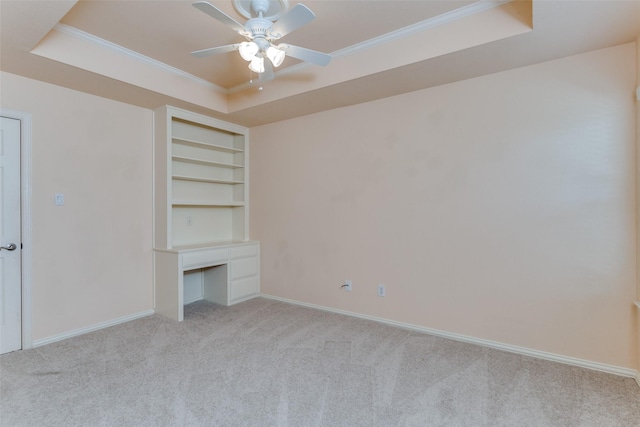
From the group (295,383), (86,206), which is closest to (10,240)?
(86,206)

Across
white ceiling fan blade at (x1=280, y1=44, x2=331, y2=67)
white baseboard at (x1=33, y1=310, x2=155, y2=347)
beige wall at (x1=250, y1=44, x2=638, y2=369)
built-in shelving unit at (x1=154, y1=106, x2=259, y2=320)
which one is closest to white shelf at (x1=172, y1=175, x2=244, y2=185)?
built-in shelving unit at (x1=154, y1=106, x2=259, y2=320)

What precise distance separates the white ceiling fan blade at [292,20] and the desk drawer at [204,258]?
2.46 metres

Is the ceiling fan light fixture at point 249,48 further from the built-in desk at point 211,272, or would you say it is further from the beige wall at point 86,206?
the built-in desk at point 211,272

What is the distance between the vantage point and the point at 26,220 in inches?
109

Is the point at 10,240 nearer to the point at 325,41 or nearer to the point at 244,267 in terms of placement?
the point at 244,267

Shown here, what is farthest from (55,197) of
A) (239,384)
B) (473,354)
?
(473,354)

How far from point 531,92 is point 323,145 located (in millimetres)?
2060

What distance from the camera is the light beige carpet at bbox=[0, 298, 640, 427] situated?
185 cm

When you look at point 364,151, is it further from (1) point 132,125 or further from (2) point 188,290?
(2) point 188,290

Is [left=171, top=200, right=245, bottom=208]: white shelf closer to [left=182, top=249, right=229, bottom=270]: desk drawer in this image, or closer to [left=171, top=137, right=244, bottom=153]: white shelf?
[left=182, top=249, right=229, bottom=270]: desk drawer

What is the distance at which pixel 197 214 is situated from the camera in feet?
13.8

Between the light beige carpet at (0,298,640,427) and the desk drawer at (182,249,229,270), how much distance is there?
755 mm

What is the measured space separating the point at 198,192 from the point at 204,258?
0.99 metres

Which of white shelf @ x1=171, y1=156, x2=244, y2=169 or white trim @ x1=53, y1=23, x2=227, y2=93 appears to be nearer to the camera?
white trim @ x1=53, y1=23, x2=227, y2=93
